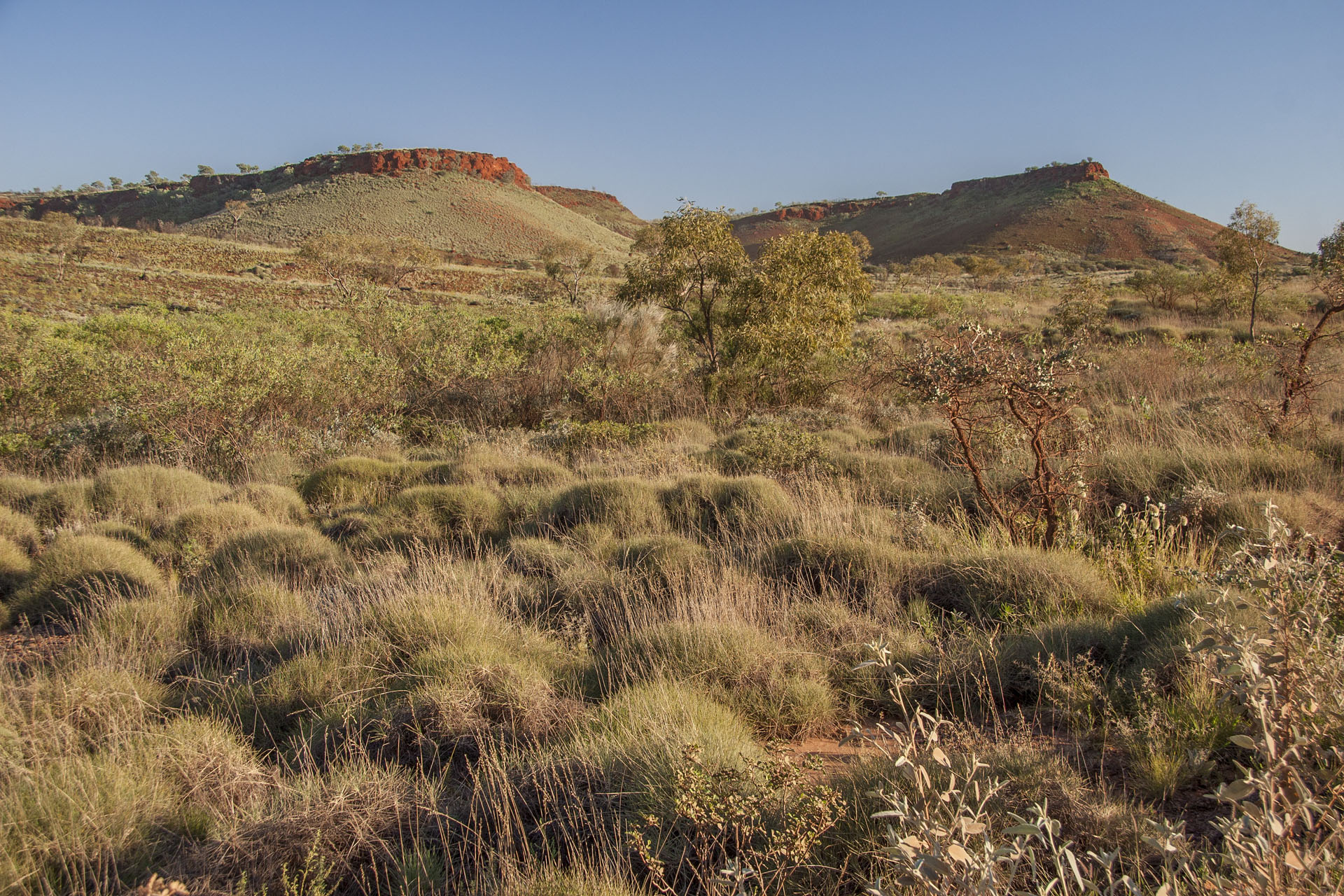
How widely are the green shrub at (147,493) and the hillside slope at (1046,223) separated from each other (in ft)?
168

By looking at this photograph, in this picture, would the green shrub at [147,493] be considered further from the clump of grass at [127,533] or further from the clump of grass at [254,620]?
the clump of grass at [254,620]

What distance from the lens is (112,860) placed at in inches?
98.7

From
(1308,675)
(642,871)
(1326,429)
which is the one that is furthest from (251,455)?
(1326,429)

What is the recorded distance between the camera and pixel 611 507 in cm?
693

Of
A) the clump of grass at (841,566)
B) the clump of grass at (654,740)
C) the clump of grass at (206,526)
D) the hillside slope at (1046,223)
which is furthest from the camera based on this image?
the hillside slope at (1046,223)

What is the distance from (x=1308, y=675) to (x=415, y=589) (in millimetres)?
4896

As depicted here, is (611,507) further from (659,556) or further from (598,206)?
(598,206)

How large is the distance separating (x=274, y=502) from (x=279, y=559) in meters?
1.74

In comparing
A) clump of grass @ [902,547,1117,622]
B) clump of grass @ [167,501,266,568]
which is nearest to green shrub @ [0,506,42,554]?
clump of grass @ [167,501,266,568]

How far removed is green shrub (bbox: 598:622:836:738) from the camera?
352 centimetres

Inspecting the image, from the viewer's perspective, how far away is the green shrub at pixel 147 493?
7312 millimetres

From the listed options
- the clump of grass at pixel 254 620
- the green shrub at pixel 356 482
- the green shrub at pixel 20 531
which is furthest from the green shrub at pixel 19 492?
the clump of grass at pixel 254 620

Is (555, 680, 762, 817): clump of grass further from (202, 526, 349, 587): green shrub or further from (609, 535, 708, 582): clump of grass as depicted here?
(202, 526, 349, 587): green shrub

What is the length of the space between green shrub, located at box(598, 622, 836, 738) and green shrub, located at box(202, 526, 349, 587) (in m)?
2.97
